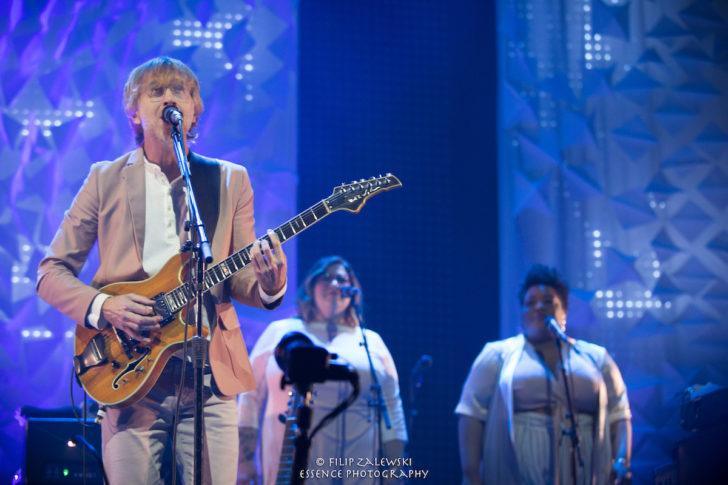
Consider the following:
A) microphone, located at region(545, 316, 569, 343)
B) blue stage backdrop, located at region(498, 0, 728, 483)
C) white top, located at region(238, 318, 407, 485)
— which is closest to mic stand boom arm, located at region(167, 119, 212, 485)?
white top, located at region(238, 318, 407, 485)

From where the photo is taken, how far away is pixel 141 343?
3.00 m

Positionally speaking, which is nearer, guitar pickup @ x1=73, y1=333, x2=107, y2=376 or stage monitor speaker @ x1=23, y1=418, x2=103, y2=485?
guitar pickup @ x1=73, y1=333, x2=107, y2=376

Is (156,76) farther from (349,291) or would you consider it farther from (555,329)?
(555,329)

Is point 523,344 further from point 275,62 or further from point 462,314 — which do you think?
point 275,62

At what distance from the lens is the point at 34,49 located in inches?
210

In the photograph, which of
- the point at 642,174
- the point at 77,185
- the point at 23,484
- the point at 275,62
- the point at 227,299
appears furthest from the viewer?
the point at 642,174

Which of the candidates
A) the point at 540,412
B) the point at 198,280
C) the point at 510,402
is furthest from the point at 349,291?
the point at 198,280

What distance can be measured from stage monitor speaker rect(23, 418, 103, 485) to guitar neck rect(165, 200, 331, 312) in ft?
4.63

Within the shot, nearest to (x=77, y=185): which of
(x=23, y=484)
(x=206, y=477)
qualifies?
(x=23, y=484)

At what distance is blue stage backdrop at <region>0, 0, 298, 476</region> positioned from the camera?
509 centimetres

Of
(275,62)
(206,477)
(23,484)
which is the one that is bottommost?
(23,484)

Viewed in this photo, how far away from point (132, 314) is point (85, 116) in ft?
9.53

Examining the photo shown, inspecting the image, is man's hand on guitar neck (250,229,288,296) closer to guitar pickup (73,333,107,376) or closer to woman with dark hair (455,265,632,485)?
guitar pickup (73,333,107,376)

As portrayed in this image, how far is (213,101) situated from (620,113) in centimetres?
344
